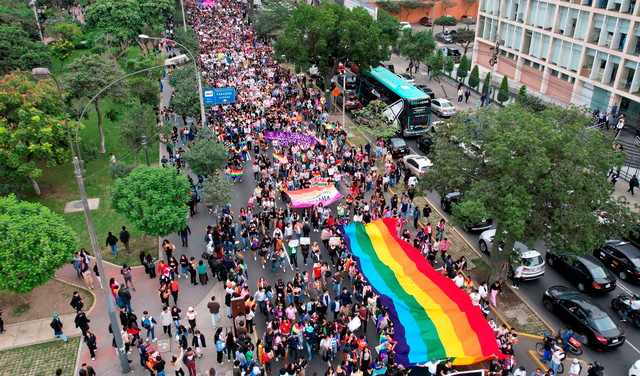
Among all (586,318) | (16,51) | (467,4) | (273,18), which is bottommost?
(586,318)

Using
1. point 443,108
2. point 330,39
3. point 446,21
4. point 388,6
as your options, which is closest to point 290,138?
point 330,39

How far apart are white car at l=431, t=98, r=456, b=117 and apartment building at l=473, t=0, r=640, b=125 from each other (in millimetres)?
6594

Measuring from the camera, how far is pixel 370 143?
38250 mm

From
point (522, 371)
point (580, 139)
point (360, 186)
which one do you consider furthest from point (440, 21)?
point (522, 371)

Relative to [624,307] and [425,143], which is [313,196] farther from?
[624,307]

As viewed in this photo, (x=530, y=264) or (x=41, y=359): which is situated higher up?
(x=530, y=264)

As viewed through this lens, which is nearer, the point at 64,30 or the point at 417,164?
the point at 417,164

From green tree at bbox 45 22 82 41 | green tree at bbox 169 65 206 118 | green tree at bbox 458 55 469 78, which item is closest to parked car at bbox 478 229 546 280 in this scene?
green tree at bbox 169 65 206 118

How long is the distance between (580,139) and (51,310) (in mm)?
23196

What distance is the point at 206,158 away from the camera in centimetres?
2838

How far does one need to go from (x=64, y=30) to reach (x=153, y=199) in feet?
140

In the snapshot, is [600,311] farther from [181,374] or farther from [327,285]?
[181,374]

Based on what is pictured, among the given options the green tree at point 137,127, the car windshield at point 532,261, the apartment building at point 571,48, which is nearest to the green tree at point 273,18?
the apartment building at point 571,48

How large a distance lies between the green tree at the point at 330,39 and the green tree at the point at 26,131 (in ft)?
68.3
